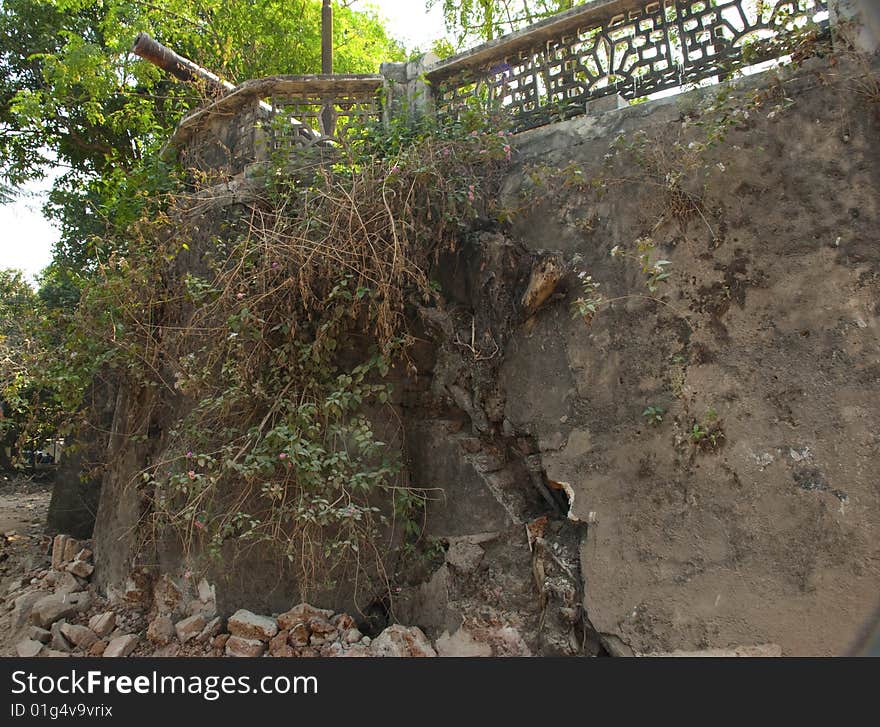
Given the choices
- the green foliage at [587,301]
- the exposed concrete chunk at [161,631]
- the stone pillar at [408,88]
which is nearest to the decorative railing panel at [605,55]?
the stone pillar at [408,88]

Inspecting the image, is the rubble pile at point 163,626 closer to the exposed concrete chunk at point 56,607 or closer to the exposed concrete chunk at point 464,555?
the exposed concrete chunk at point 56,607

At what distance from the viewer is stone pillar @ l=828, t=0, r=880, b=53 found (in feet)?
11.0

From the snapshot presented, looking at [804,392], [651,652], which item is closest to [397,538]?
[651,652]

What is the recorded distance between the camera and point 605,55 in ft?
13.8

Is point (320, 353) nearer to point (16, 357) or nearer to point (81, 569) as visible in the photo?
point (81, 569)

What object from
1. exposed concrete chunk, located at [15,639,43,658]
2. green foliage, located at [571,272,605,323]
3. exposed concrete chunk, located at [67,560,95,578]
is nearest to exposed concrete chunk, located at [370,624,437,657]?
green foliage, located at [571,272,605,323]

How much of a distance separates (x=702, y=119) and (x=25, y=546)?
236 inches

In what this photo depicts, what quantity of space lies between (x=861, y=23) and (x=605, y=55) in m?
1.35

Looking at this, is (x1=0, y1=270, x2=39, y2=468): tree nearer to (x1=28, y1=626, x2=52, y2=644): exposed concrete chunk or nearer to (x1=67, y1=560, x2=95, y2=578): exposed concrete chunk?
(x1=67, y1=560, x2=95, y2=578): exposed concrete chunk

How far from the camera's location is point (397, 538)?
4105 millimetres

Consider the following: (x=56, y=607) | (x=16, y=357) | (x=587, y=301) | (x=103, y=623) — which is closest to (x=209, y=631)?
(x=103, y=623)

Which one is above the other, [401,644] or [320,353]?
[320,353]

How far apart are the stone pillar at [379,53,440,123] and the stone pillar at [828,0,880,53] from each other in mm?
2362

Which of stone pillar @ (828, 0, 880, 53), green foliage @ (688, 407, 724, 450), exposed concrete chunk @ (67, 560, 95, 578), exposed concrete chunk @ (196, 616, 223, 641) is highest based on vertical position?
stone pillar @ (828, 0, 880, 53)
